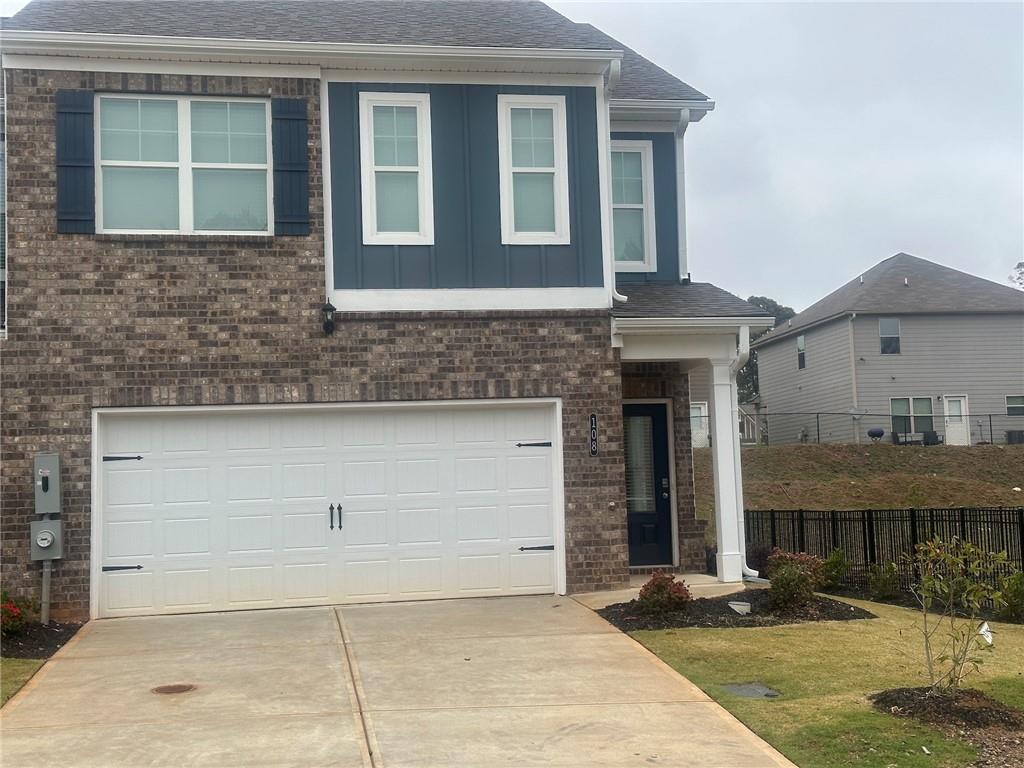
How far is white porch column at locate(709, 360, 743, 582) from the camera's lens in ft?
42.4

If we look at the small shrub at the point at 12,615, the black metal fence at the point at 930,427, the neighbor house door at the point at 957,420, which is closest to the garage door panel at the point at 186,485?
the small shrub at the point at 12,615

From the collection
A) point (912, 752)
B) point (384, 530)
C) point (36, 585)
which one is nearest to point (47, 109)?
point (36, 585)

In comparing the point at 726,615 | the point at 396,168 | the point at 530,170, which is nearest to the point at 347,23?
the point at 396,168

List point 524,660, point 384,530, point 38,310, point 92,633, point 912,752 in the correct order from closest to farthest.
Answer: point 912,752 < point 524,660 < point 92,633 < point 38,310 < point 384,530

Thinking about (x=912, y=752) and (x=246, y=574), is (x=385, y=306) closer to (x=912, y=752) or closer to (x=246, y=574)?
→ (x=246, y=574)

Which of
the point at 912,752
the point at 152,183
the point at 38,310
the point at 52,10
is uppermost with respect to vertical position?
the point at 52,10

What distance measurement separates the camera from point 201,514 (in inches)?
464

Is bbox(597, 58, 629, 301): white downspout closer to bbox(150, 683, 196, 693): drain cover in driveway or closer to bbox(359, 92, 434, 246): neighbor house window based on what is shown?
bbox(359, 92, 434, 246): neighbor house window

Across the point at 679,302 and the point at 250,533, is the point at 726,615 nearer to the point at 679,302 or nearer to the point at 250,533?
the point at 679,302

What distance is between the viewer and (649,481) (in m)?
14.6

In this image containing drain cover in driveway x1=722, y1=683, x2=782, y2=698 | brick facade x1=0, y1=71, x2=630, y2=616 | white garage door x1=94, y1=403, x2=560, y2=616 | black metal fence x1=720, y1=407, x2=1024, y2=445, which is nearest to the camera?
drain cover in driveway x1=722, y1=683, x2=782, y2=698

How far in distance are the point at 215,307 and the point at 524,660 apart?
17.9 feet

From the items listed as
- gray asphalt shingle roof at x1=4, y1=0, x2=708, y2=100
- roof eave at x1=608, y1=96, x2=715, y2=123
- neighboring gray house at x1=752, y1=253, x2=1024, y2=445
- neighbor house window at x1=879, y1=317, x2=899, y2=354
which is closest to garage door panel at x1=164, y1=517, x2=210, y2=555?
gray asphalt shingle roof at x1=4, y1=0, x2=708, y2=100

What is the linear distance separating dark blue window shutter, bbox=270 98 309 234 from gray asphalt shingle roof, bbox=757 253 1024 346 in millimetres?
27709
